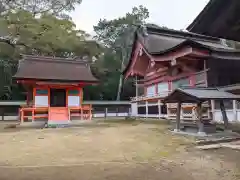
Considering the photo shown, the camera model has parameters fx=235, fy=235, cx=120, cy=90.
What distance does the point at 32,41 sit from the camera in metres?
26.6

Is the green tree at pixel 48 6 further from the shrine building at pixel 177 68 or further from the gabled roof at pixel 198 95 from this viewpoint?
the gabled roof at pixel 198 95

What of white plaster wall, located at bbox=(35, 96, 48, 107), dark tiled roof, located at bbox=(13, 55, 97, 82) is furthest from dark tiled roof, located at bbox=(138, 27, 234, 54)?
white plaster wall, located at bbox=(35, 96, 48, 107)

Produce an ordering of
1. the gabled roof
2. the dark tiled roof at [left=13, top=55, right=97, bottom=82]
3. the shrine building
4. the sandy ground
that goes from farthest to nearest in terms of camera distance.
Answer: the dark tiled roof at [left=13, top=55, right=97, bottom=82], the shrine building, the gabled roof, the sandy ground

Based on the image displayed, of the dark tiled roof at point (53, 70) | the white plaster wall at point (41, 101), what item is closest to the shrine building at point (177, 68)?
the dark tiled roof at point (53, 70)

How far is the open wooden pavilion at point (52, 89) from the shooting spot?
1577 cm

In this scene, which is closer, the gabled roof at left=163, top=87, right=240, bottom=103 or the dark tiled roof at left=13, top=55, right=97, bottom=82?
the gabled roof at left=163, top=87, right=240, bottom=103

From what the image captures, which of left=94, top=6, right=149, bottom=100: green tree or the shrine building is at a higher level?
left=94, top=6, right=149, bottom=100: green tree

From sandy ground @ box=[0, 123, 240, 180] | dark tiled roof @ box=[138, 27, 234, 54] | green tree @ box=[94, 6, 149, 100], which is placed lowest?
sandy ground @ box=[0, 123, 240, 180]

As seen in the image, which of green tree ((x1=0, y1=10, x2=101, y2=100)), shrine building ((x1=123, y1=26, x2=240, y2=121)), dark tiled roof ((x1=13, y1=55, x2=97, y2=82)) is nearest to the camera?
shrine building ((x1=123, y1=26, x2=240, y2=121))

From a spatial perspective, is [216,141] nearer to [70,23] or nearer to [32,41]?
[32,41]

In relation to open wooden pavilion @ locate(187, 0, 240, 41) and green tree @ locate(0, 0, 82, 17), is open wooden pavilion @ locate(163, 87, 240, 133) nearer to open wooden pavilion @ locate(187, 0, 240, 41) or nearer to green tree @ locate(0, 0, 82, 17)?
open wooden pavilion @ locate(187, 0, 240, 41)

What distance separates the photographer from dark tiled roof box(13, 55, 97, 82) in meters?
16.0

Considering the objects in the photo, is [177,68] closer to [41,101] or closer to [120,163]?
[41,101]

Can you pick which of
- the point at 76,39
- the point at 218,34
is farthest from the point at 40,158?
the point at 76,39
